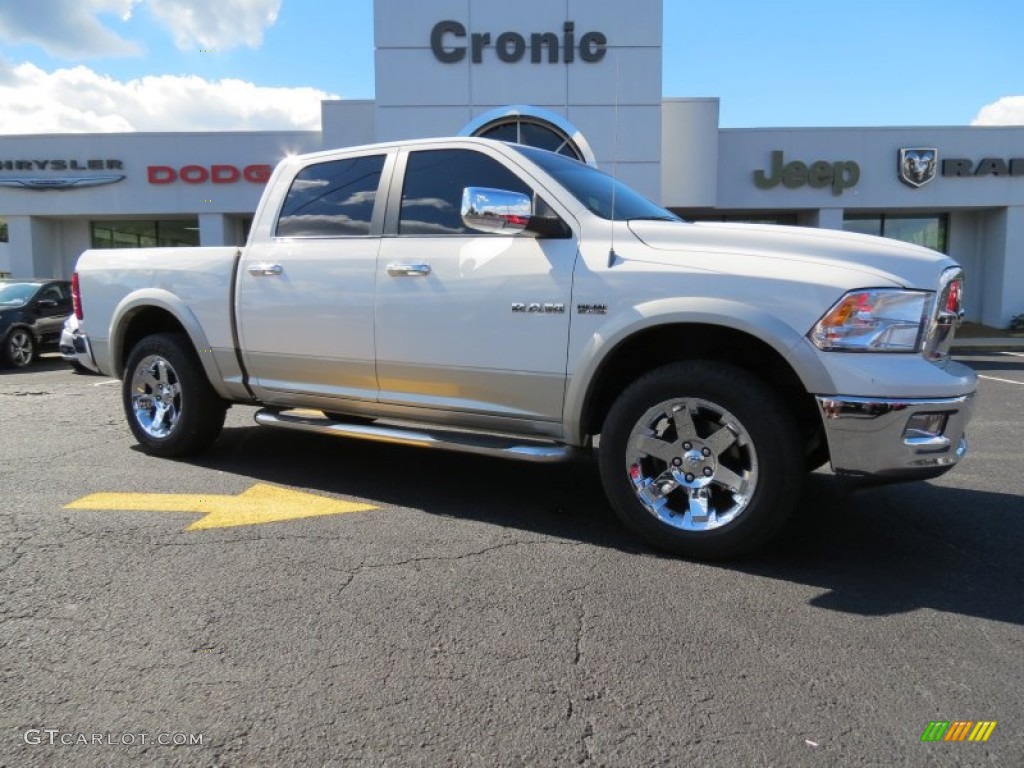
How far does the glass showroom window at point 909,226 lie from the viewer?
21.6m

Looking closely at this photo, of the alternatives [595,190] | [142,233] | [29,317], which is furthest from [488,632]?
[142,233]

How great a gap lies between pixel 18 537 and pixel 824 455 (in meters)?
4.18

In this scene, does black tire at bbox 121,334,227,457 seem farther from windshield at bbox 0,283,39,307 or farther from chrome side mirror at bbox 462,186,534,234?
windshield at bbox 0,283,39,307

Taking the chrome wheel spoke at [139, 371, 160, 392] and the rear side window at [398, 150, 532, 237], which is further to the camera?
the chrome wheel spoke at [139, 371, 160, 392]

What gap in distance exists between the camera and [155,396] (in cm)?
546

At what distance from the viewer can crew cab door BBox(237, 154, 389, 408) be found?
14.4ft

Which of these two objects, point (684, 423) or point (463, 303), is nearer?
point (684, 423)

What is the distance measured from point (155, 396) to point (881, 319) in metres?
4.86

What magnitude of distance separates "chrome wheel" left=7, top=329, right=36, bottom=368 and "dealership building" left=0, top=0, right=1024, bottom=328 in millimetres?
8284

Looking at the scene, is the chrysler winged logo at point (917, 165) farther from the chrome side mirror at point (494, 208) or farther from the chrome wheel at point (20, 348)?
the chrome wheel at point (20, 348)

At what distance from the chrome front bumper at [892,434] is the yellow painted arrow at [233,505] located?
2.56 meters

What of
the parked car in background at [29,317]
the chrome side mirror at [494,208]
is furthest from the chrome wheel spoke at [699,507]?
the parked car in background at [29,317]

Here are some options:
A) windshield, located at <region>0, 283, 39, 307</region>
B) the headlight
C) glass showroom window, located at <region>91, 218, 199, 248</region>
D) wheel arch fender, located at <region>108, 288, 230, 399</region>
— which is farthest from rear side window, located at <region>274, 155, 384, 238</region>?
glass showroom window, located at <region>91, 218, 199, 248</region>

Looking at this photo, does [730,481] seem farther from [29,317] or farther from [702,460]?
[29,317]
